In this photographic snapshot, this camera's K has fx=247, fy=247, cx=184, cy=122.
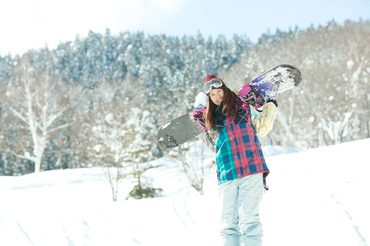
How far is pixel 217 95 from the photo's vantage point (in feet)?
7.03

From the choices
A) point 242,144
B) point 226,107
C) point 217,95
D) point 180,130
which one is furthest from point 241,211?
point 180,130

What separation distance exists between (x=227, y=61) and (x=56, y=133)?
33.1m

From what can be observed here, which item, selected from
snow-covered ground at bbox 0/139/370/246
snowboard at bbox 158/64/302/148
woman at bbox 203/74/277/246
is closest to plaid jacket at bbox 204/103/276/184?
woman at bbox 203/74/277/246

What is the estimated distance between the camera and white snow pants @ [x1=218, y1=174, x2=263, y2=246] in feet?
5.90

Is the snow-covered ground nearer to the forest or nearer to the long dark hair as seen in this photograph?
the long dark hair

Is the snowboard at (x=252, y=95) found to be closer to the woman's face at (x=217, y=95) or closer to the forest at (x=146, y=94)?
the woman's face at (x=217, y=95)

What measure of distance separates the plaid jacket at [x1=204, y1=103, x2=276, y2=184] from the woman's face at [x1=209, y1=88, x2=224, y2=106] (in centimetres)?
18

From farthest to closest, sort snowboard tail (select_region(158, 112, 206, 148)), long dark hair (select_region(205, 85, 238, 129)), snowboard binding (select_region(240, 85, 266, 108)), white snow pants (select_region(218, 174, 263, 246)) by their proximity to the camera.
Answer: snowboard tail (select_region(158, 112, 206, 148))
snowboard binding (select_region(240, 85, 266, 108))
long dark hair (select_region(205, 85, 238, 129))
white snow pants (select_region(218, 174, 263, 246))

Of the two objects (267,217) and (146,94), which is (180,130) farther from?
(146,94)

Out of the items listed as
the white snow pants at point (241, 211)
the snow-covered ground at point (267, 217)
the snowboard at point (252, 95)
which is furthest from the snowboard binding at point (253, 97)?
the snow-covered ground at point (267, 217)

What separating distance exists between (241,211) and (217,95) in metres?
0.96

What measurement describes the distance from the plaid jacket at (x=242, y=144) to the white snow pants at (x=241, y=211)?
73mm

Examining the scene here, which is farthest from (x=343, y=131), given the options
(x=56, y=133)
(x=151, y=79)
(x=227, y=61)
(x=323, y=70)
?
(x=227, y=61)

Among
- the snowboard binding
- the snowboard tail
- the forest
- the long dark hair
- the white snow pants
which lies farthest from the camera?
the forest
